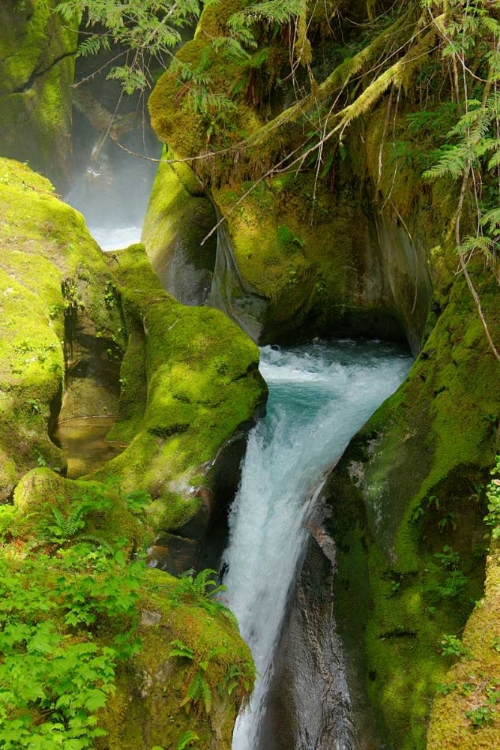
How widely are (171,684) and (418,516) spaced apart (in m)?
2.70

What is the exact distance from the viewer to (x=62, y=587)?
3557 millimetres

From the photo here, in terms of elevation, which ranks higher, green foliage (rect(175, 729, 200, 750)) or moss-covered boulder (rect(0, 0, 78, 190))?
moss-covered boulder (rect(0, 0, 78, 190))

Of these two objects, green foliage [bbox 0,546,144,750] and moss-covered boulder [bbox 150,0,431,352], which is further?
moss-covered boulder [bbox 150,0,431,352]

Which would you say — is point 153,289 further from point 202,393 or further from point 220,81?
point 220,81

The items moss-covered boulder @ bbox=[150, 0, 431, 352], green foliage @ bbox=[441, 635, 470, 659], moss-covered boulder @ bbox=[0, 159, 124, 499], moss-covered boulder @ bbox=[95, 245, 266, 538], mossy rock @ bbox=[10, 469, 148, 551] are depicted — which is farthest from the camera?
moss-covered boulder @ bbox=[150, 0, 431, 352]

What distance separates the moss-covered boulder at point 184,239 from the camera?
12.6m

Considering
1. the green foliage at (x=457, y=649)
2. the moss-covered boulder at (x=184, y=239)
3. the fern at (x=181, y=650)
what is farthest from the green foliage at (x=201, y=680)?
the moss-covered boulder at (x=184, y=239)

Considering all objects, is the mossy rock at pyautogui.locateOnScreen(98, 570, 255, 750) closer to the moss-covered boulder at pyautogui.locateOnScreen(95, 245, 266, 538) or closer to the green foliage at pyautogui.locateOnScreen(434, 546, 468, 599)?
the green foliage at pyautogui.locateOnScreen(434, 546, 468, 599)

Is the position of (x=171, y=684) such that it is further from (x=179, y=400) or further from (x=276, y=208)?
(x=276, y=208)

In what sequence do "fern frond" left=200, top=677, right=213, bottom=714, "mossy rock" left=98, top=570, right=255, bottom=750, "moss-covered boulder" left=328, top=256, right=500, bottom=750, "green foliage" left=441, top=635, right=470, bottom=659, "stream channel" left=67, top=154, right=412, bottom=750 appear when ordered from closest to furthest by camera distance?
"mossy rock" left=98, top=570, right=255, bottom=750 < "fern frond" left=200, top=677, right=213, bottom=714 < "green foliage" left=441, top=635, right=470, bottom=659 < "moss-covered boulder" left=328, top=256, right=500, bottom=750 < "stream channel" left=67, top=154, right=412, bottom=750

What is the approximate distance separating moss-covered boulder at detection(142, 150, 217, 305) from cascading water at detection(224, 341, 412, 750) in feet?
13.2

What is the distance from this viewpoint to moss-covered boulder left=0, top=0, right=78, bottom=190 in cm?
1998

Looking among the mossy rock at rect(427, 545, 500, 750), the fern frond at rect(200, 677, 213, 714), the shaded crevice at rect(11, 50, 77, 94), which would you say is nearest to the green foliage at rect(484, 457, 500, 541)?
the mossy rock at rect(427, 545, 500, 750)

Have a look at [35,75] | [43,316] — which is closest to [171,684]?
[43,316]
